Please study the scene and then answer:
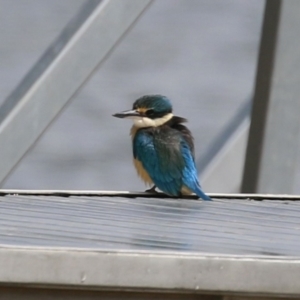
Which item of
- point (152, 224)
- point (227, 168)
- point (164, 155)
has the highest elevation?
point (227, 168)

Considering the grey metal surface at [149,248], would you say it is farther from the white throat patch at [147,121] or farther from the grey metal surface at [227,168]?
the grey metal surface at [227,168]

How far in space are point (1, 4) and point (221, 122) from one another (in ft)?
4.72

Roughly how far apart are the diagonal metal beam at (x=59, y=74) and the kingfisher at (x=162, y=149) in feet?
0.74

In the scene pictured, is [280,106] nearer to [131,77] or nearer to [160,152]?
[160,152]

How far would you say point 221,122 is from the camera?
4.99m

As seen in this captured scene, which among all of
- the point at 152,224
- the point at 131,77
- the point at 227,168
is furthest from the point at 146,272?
the point at 131,77

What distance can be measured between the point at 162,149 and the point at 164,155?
23 mm

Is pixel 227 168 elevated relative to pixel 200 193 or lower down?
→ elevated

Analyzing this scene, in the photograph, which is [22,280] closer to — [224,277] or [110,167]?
[224,277]

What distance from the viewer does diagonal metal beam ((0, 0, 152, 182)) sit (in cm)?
321

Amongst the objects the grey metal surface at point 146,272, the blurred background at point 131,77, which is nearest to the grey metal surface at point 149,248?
the grey metal surface at point 146,272

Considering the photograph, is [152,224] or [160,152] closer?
[152,224]

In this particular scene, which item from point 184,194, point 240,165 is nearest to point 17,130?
point 184,194

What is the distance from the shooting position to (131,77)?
5102mm
